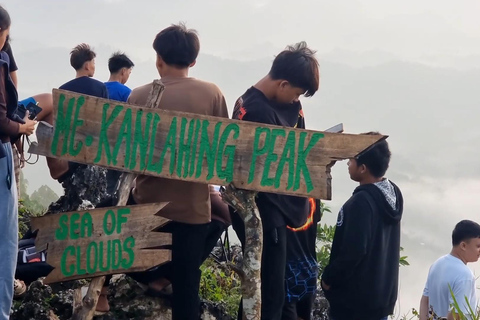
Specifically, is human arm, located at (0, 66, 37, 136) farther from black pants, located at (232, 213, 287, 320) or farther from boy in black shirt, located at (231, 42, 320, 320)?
black pants, located at (232, 213, 287, 320)

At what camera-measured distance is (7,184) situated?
4414 mm

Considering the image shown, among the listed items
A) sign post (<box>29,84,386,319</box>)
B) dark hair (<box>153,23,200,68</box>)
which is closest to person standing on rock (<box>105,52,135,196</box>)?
dark hair (<box>153,23,200,68</box>)

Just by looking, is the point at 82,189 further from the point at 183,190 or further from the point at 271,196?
the point at 271,196

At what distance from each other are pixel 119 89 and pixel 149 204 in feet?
8.88

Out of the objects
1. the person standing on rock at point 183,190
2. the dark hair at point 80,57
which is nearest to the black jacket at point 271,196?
the person standing on rock at point 183,190

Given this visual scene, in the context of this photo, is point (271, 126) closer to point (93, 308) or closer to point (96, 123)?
point (96, 123)

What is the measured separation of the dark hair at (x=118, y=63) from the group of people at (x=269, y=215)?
203 centimetres

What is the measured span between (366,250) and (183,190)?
1.29 meters

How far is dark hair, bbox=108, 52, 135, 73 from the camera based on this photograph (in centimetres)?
740

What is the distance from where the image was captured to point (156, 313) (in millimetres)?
5727

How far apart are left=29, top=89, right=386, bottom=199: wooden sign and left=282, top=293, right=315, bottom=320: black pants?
37.0 inches

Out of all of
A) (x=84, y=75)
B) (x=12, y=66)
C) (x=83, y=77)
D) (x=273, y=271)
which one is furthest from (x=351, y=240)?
(x=84, y=75)

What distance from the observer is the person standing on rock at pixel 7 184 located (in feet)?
14.3

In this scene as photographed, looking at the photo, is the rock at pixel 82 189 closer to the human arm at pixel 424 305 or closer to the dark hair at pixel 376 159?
the dark hair at pixel 376 159
